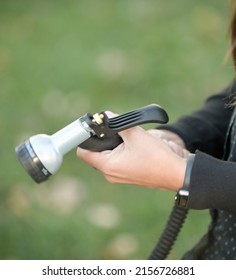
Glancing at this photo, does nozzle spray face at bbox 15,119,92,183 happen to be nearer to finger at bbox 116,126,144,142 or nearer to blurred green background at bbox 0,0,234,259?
finger at bbox 116,126,144,142

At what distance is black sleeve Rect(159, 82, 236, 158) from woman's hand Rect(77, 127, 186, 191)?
0.22 meters

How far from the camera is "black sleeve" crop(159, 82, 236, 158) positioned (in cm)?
136

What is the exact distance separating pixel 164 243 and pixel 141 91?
140cm

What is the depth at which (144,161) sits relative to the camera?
1118 mm

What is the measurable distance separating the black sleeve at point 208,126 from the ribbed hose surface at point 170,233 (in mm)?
130

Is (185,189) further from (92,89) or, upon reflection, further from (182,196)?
(92,89)

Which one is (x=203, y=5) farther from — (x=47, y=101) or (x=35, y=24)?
(x=47, y=101)

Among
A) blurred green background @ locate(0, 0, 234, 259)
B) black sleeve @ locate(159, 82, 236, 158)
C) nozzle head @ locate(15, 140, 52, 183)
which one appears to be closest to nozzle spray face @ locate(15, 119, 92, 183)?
nozzle head @ locate(15, 140, 52, 183)

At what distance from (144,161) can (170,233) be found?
315 mm

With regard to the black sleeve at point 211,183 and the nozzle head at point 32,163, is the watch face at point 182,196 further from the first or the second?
the nozzle head at point 32,163

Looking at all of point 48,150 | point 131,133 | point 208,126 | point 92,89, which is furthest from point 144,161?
point 92,89

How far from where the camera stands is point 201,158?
109 centimetres

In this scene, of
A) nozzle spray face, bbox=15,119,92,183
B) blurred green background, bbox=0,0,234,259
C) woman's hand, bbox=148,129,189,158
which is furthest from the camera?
blurred green background, bbox=0,0,234,259

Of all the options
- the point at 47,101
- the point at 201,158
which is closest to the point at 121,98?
the point at 47,101
